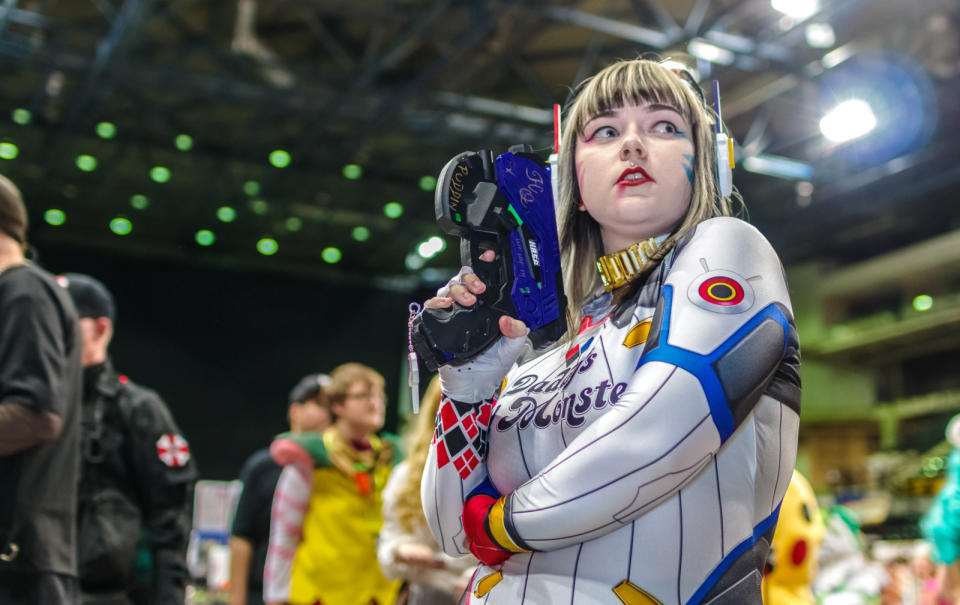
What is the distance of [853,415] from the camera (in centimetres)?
1778

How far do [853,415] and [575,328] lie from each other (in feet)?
58.1

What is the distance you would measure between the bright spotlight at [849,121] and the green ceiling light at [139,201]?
845cm

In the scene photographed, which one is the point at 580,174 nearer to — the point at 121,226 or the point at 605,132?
the point at 605,132

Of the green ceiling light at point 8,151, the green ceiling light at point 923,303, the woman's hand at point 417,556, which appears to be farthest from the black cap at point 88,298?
the green ceiling light at point 923,303

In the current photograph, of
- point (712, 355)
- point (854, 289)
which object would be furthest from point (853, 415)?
point (712, 355)

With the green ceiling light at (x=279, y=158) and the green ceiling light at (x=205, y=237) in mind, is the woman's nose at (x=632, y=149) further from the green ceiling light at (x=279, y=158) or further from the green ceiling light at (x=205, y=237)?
the green ceiling light at (x=205, y=237)

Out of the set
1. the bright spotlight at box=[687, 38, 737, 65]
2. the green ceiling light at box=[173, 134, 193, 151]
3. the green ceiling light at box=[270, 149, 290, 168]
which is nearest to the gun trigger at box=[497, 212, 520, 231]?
the bright spotlight at box=[687, 38, 737, 65]

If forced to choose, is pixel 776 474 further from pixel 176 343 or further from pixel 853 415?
pixel 853 415

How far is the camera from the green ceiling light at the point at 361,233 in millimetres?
13469

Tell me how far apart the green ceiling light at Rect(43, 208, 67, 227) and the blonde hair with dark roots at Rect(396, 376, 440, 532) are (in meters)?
10.5

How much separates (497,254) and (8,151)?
1067cm

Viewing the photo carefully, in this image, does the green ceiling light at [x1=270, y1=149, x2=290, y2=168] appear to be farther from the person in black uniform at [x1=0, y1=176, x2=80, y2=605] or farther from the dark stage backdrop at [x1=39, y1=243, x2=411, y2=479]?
the person in black uniform at [x1=0, y1=176, x2=80, y2=605]

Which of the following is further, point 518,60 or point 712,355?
point 518,60

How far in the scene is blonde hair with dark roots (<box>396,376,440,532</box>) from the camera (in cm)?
339
